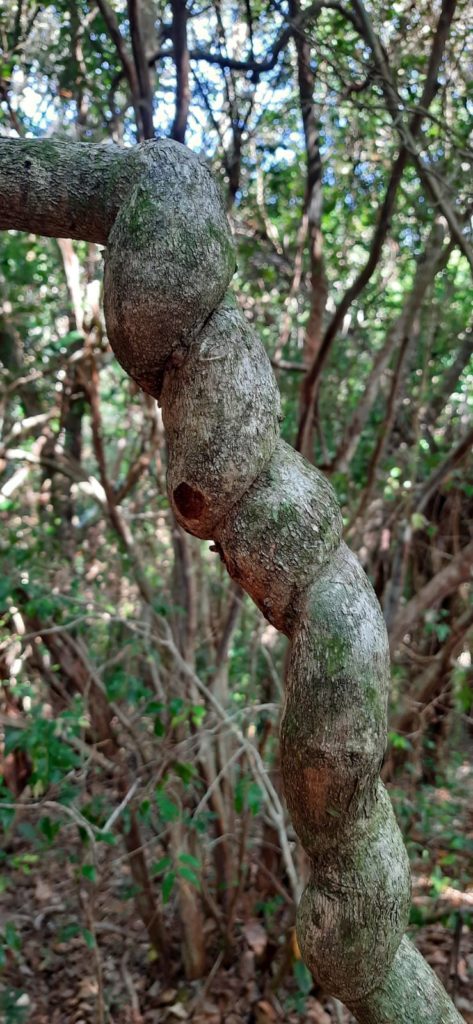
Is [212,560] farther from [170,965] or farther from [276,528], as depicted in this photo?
[276,528]

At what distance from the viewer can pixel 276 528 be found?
2.25ft

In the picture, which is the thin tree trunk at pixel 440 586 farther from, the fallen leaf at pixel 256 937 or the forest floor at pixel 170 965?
the fallen leaf at pixel 256 937

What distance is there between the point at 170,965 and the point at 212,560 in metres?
1.39

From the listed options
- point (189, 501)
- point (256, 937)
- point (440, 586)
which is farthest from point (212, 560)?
point (189, 501)

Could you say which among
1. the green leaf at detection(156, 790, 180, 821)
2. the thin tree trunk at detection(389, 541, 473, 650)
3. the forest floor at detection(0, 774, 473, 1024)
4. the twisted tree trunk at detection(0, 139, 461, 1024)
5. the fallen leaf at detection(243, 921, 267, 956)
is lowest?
the forest floor at detection(0, 774, 473, 1024)

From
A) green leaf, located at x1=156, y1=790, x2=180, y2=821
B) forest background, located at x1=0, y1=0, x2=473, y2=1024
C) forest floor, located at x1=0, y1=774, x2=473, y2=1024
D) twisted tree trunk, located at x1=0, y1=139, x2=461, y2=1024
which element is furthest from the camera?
forest floor, located at x1=0, y1=774, x2=473, y2=1024

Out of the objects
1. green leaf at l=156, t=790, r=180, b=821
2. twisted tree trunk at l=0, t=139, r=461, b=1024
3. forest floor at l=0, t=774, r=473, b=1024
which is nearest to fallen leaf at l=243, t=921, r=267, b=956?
forest floor at l=0, t=774, r=473, b=1024

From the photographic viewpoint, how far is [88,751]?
2.06 metres

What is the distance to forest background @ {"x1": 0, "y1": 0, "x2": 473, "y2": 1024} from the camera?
198 cm

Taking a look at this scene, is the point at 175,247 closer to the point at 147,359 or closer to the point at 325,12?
the point at 147,359

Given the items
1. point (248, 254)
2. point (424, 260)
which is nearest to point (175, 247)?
point (424, 260)

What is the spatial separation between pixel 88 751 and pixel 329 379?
2.00 meters

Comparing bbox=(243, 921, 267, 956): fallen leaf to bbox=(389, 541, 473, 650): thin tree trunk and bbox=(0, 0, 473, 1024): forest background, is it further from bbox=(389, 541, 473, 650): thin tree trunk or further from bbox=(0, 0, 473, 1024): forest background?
bbox=(389, 541, 473, 650): thin tree trunk

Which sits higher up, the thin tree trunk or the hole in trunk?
→ the hole in trunk
